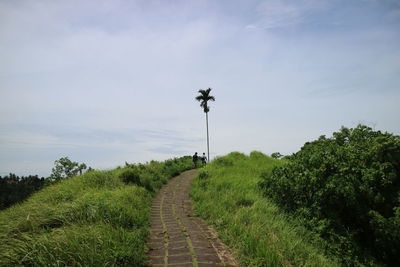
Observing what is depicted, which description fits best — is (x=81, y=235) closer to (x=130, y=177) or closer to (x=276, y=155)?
(x=130, y=177)

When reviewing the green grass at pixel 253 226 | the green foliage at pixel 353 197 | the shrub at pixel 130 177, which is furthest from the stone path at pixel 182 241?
the green foliage at pixel 353 197

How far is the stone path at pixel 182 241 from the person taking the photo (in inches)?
184

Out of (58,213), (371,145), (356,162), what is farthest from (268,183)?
(58,213)

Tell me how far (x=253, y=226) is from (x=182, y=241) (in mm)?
1869

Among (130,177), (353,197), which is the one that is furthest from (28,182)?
(353,197)

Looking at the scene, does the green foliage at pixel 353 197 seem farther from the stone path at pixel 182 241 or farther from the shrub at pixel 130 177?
the shrub at pixel 130 177

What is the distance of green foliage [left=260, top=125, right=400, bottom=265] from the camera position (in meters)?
7.26

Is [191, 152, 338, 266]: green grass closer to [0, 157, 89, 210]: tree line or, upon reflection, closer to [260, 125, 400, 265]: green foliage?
[260, 125, 400, 265]: green foliage

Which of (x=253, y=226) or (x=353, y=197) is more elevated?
(x=353, y=197)

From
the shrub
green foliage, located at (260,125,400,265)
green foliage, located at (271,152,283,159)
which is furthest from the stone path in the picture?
green foliage, located at (271,152,283,159)

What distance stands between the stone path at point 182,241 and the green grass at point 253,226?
350 mm

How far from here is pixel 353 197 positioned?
7.50 metres


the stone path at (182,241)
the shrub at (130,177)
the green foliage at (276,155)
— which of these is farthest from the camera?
the green foliage at (276,155)

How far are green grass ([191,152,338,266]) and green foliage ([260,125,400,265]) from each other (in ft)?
2.82
